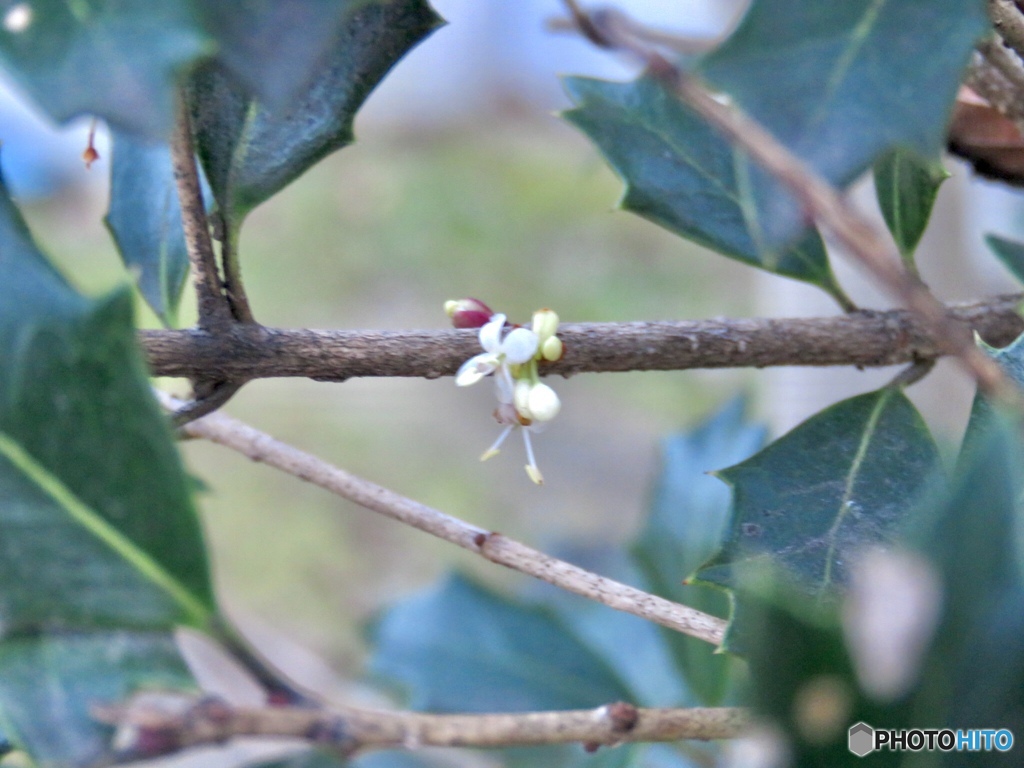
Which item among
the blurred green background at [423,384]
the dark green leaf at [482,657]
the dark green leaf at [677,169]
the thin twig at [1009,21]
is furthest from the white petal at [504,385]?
the blurred green background at [423,384]

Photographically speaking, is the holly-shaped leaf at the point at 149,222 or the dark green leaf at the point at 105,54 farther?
the holly-shaped leaf at the point at 149,222

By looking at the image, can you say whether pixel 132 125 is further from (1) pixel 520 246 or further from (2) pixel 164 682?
(1) pixel 520 246

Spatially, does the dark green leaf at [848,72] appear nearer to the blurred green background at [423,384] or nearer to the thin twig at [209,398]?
the thin twig at [209,398]

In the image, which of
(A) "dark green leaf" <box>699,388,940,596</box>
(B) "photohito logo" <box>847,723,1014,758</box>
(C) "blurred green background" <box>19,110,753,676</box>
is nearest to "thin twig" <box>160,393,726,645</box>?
(A) "dark green leaf" <box>699,388,940,596</box>

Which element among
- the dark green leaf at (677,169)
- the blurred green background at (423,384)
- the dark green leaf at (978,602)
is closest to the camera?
the dark green leaf at (978,602)

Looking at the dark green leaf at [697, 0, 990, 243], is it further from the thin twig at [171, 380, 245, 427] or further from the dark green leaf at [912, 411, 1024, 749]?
the thin twig at [171, 380, 245, 427]

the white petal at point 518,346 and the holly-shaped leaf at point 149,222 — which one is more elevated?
the holly-shaped leaf at point 149,222

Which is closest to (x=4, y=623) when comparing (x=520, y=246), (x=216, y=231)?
(x=216, y=231)
